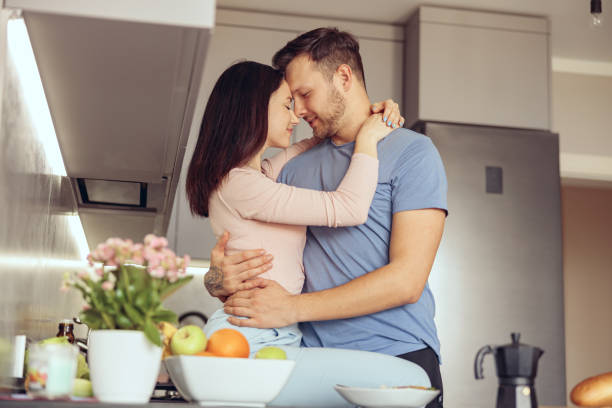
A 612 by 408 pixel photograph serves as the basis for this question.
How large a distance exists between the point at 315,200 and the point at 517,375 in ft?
1.65

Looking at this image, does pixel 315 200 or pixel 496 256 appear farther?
pixel 496 256

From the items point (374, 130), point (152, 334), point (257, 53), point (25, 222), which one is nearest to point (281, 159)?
point (374, 130)

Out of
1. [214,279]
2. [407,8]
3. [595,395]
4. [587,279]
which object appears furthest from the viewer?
[587,279]

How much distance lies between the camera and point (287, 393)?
1.25m

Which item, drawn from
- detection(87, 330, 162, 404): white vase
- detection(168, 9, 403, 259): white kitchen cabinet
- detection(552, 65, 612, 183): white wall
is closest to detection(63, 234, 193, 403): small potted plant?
detection(87, 330, 162, 404): white vase

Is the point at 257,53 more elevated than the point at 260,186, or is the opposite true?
the point at 257,53

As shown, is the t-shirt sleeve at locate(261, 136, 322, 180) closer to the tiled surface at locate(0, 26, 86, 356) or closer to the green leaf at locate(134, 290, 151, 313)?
the tiled surface at locate(0, 26, 86, 356)

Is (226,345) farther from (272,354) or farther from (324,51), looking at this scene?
(324,51)

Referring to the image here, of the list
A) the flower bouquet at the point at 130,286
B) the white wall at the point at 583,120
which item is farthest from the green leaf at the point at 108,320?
the white wall at the point at 583,120

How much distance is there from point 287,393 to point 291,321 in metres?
0.19

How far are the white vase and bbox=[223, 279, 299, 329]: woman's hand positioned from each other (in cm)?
43

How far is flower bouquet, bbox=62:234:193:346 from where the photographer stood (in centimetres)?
99

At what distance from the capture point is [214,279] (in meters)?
1.53

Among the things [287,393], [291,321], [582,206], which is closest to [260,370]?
[287,393]
